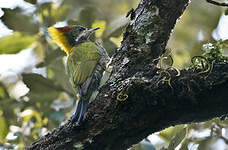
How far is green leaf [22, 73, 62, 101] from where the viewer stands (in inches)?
157

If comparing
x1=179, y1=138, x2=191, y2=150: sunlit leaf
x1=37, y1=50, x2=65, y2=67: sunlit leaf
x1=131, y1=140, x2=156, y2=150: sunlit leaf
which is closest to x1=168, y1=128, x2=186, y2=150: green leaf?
x1=179, y1=138, x2=191, y2=150: sunlit leaf

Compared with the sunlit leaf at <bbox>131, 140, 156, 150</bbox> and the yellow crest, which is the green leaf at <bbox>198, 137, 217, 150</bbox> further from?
the yellow crest

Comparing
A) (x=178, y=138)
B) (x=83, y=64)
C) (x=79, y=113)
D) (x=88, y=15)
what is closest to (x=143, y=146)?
(x=178, y=138)

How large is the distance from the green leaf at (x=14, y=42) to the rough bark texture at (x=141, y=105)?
1.56 meters

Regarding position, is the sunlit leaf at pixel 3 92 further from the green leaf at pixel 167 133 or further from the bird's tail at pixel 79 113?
the green leaf at pixel 167 133

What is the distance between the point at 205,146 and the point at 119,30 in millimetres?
1522

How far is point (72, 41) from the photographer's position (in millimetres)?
5352

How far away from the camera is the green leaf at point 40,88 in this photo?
13.1ft

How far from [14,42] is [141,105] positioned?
2.17 meters

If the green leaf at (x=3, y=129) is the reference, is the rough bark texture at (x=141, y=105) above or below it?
below

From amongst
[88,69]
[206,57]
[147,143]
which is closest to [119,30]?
[88,69]

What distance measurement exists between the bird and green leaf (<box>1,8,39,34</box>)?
1.86ft

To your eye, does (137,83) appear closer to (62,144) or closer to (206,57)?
(206,57)

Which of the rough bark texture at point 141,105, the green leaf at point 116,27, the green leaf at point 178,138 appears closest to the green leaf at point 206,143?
the green leaf at point 178,138
